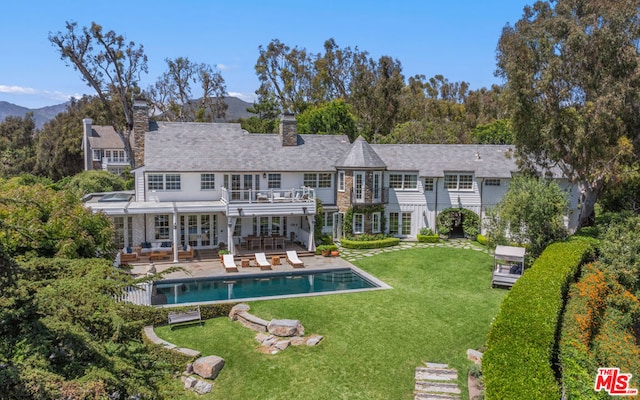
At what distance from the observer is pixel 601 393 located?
1178 cm

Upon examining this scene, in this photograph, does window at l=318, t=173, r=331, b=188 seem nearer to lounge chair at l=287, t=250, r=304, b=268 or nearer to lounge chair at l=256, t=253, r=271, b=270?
lounge chair at l=287, t=250, r=304, b=268

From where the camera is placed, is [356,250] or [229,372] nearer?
[229,372]

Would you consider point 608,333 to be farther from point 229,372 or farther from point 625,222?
point 229,372

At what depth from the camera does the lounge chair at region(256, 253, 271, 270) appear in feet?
79.6

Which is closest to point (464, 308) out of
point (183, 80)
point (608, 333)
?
point (608, 333)

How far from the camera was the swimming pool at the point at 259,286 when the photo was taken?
20031 millimetres

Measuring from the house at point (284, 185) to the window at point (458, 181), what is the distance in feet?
0.24

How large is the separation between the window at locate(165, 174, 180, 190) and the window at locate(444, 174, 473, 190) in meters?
18.4

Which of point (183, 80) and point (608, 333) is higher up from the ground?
point (183, 80)

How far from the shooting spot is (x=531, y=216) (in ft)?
74.6

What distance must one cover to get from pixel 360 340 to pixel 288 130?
19.4 meters

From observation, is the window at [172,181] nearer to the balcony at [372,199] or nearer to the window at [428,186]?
the balcony at [372,199]

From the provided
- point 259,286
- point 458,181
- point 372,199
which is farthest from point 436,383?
point 458,181

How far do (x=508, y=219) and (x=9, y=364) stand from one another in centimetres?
2195
